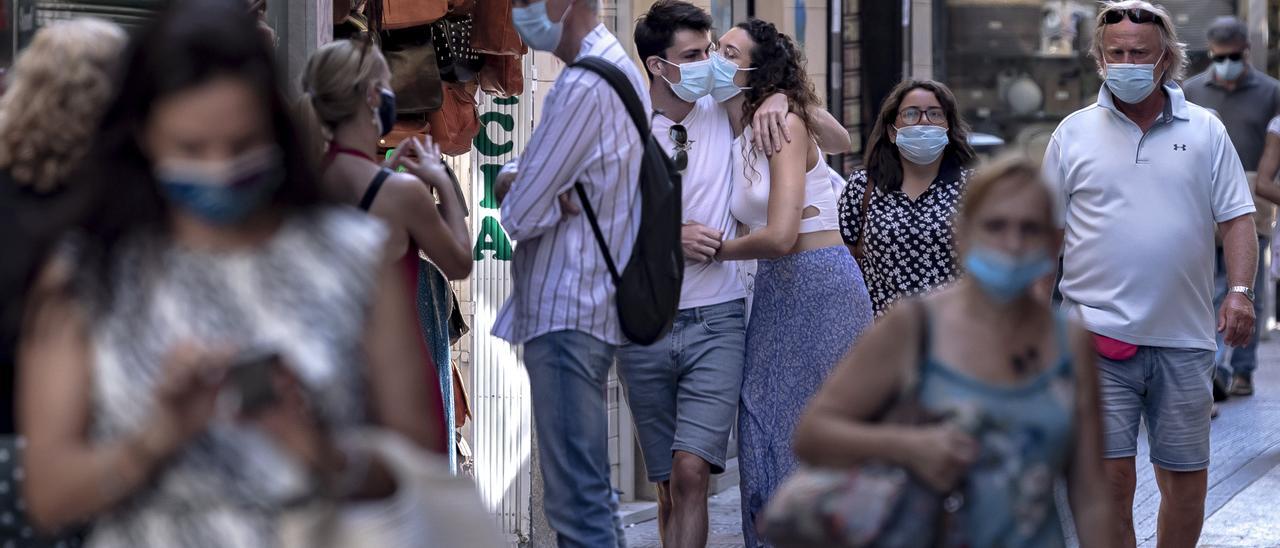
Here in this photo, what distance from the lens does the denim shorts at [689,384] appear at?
19.6ft

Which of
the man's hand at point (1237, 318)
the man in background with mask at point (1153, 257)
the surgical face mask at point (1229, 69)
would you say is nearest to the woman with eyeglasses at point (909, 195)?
the man in background with mask at point (1153, 257)

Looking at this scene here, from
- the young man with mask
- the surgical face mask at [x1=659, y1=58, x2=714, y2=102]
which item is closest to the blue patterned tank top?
the young man with mask

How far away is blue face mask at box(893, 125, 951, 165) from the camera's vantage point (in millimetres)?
6637

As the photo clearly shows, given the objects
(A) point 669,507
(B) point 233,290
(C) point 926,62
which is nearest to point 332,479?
(B) point 233,290

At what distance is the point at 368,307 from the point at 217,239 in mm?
239

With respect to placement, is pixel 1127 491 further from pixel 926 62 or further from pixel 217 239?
pixel 926 62

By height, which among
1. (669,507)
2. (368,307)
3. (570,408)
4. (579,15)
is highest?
(579,15)

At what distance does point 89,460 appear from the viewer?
2549 millimetres

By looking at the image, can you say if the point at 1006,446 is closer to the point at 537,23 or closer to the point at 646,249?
the point at 646,249

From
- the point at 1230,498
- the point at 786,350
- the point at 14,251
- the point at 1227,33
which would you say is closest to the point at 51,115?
the point at 14,251

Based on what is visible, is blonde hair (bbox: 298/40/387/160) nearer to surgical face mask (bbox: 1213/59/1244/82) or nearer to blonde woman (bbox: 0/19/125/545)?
blonde woman (bbox: 0/19/125/545)

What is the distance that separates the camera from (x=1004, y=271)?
3.29 meters

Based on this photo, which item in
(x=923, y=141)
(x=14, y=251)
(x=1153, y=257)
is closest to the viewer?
(x=14, y=251)

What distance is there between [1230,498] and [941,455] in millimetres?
5948
